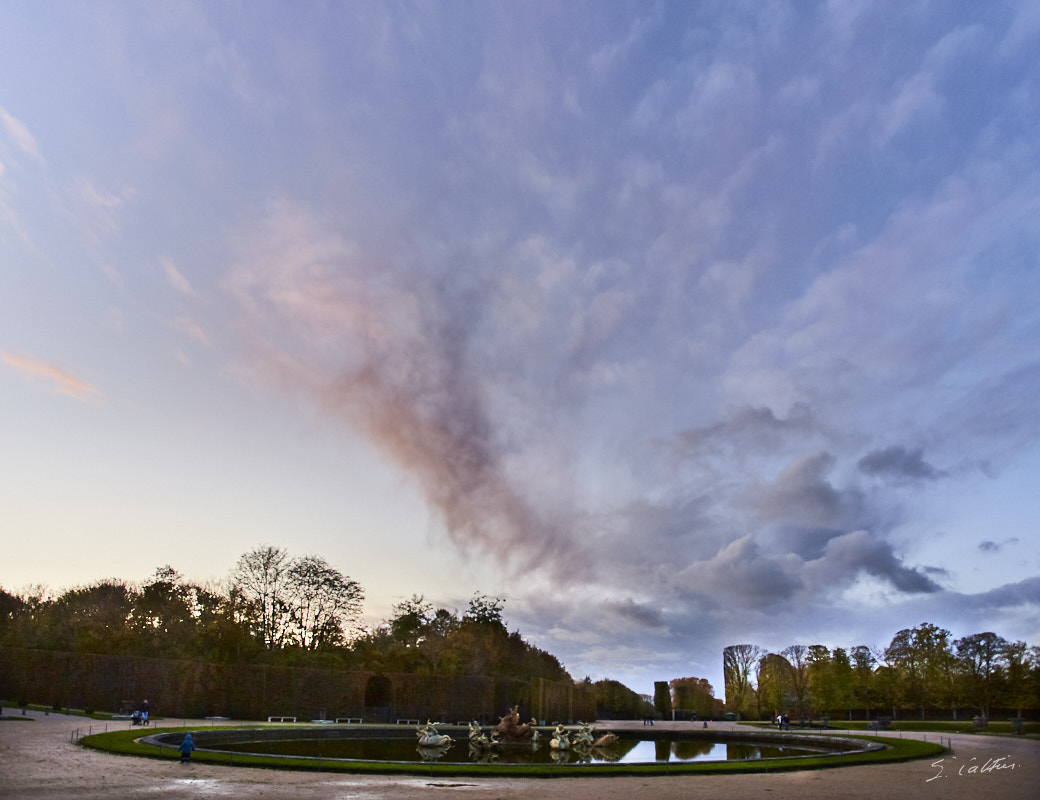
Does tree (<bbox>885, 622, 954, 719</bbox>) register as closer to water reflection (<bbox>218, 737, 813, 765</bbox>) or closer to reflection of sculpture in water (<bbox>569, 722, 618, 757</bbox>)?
water reflection (<bbox>218, 737, 813, 765</bbox>)

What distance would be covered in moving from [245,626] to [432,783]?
39747 mm

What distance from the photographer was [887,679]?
198ft

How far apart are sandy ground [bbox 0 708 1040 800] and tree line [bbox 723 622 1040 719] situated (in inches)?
1024

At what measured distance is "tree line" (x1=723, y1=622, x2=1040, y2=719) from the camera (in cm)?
4773

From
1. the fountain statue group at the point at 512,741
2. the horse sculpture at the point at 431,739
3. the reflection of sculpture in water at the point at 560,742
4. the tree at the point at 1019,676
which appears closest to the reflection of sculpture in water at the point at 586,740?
the fountain statue group at the point at 512,741

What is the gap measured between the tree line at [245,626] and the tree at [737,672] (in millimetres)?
24561

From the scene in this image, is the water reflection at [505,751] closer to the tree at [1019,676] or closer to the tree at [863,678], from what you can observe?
the tree at [1019,676]

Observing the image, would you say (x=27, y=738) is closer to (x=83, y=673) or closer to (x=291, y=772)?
(x=291, y=772)

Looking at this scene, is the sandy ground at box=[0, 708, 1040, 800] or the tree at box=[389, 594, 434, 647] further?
the tree at box=[389, 594, 434, 647]

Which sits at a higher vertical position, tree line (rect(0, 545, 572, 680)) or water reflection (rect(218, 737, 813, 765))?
tree line (rect(0, 545, 572, 680))

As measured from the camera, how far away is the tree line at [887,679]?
47731 mm
